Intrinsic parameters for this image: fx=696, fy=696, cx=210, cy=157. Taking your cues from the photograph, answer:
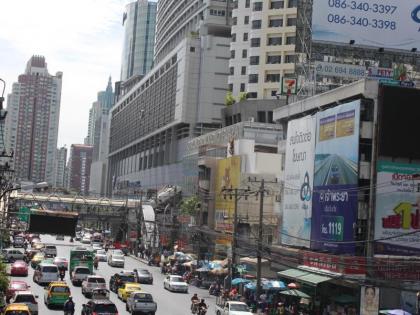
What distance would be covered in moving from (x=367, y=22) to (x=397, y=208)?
1354 centimetres

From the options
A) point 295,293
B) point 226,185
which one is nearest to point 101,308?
point 295,293

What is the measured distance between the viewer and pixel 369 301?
3881 centimetres

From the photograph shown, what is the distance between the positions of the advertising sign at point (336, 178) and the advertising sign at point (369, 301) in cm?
325

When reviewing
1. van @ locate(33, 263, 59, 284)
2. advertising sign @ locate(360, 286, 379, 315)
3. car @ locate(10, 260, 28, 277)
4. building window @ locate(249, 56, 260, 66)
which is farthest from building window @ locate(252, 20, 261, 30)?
advertising sign @ locate(360, 286, 379, 315)

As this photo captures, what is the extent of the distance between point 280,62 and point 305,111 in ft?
138

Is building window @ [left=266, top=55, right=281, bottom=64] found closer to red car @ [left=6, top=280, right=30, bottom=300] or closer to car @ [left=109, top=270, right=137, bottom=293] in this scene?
car @ [left=109, top=270, right=137, bottom=293]

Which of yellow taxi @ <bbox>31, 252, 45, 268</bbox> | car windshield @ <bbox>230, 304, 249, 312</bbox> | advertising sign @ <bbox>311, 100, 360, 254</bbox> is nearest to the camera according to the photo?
car windshield @ <bbox>230, 304, 249, 312</bbox>

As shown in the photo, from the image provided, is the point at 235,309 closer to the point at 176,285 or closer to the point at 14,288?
the point at 14,288

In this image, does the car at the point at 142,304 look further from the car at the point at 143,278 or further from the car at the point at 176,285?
the car at the point at 143,278

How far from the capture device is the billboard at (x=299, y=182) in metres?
48.3

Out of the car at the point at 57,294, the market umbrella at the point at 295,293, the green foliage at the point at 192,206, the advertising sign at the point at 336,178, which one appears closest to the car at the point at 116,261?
the green foliage at the point at 192,206

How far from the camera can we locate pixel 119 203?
106812 millimetres

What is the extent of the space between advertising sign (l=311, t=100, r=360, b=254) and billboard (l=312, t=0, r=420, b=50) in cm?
575

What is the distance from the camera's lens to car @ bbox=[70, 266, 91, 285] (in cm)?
5147
